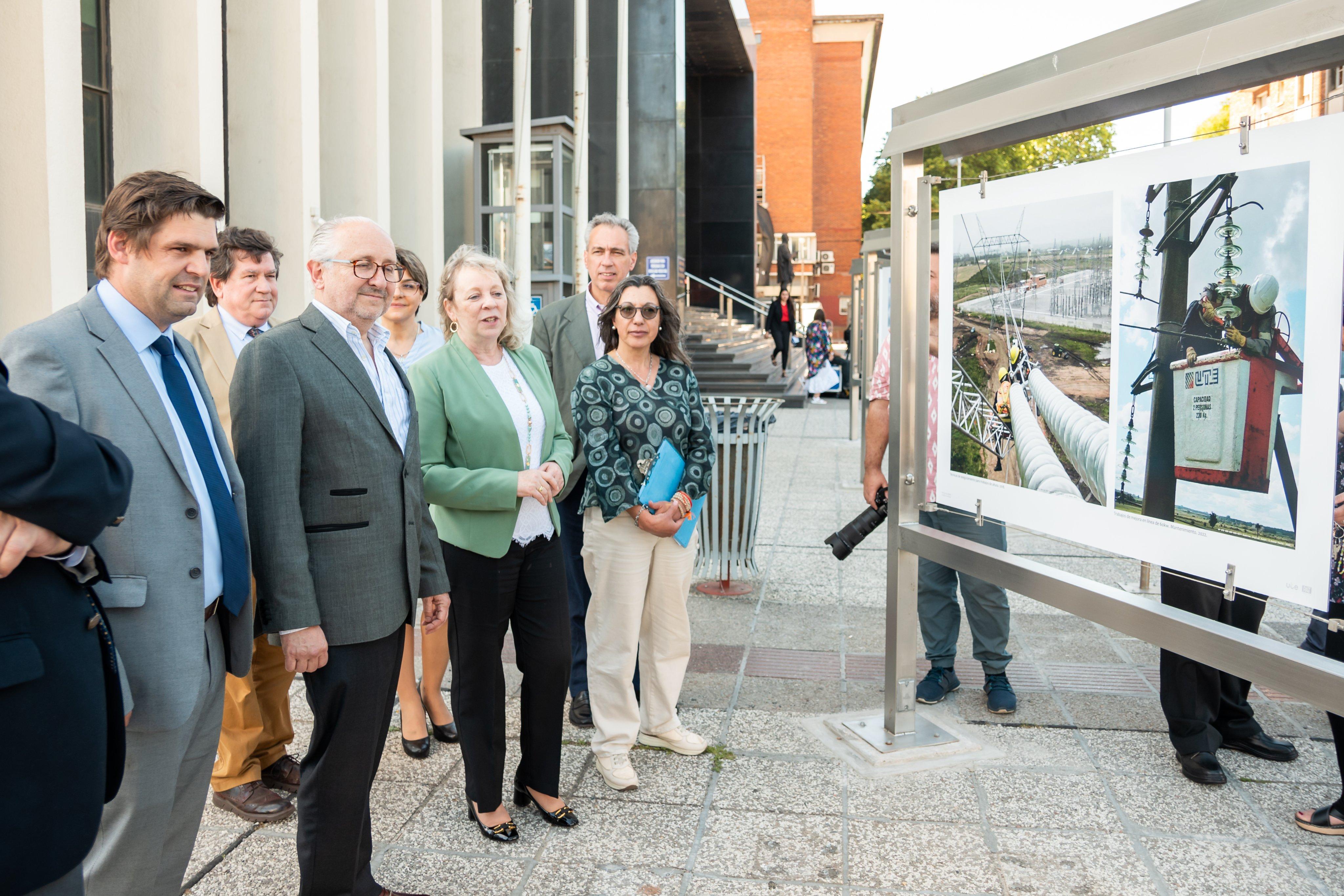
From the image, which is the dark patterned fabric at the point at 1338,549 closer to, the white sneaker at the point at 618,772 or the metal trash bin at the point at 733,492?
the white sneaker at the point at 618,772

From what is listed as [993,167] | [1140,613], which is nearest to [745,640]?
[1140,613]

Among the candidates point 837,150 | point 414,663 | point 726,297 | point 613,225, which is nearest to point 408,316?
point 613,225

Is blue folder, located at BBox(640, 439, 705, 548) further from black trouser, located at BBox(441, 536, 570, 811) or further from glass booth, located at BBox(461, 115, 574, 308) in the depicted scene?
glass booth, located at BBox(461, 115, 574, 308)

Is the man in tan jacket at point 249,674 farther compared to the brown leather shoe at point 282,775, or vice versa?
the brown leather shoe at point 282,775

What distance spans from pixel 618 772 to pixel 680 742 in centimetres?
Answer: 40

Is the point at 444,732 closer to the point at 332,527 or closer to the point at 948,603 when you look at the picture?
the point at 332,527

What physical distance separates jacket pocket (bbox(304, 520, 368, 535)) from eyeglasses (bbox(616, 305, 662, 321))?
1.56 meters

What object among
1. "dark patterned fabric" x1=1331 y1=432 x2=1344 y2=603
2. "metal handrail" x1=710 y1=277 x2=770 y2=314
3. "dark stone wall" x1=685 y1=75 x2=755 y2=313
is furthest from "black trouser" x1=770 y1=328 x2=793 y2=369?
"dark patterned fabric" x1=1331 y1=432 x2=1344 y2=603

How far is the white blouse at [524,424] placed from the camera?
3412 millimetres

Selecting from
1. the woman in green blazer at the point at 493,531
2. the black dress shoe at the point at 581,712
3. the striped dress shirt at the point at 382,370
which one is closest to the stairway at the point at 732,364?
the black dress shoe at the point at 581,712

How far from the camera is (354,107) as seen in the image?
10227mm

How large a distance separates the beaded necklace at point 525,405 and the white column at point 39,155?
425 cm

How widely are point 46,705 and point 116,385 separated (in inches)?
27.5

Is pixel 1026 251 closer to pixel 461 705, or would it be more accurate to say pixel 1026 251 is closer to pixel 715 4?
pixel 461 705
